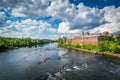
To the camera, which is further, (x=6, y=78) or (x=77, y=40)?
(x=77, y=40)

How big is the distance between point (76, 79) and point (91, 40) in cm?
7067

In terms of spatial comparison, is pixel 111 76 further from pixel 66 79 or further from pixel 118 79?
pixel 66 79

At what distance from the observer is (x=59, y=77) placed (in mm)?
24719

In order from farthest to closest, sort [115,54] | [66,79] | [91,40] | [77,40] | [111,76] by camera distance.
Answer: [77,40] → [91,40] → [115,54] → [111,76] → [66,79]

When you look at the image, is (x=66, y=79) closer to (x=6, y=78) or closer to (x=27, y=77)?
(x=27, y=77)

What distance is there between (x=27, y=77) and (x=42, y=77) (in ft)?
8.59

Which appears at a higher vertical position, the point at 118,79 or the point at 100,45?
the point at 100,45

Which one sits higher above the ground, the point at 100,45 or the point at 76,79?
the point at 100,45

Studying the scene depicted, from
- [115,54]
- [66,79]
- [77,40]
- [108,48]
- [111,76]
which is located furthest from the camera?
[77,40]

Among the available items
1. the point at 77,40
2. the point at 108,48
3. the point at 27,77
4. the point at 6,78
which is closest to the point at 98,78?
the point at 27,77

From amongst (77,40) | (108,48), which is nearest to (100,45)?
(108,48)

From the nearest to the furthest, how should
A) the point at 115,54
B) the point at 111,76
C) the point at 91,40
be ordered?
the point at 111,76 < the point at 115,54 < the point at 91,40

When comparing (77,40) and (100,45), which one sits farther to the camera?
(77,40)

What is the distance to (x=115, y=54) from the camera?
169ft
